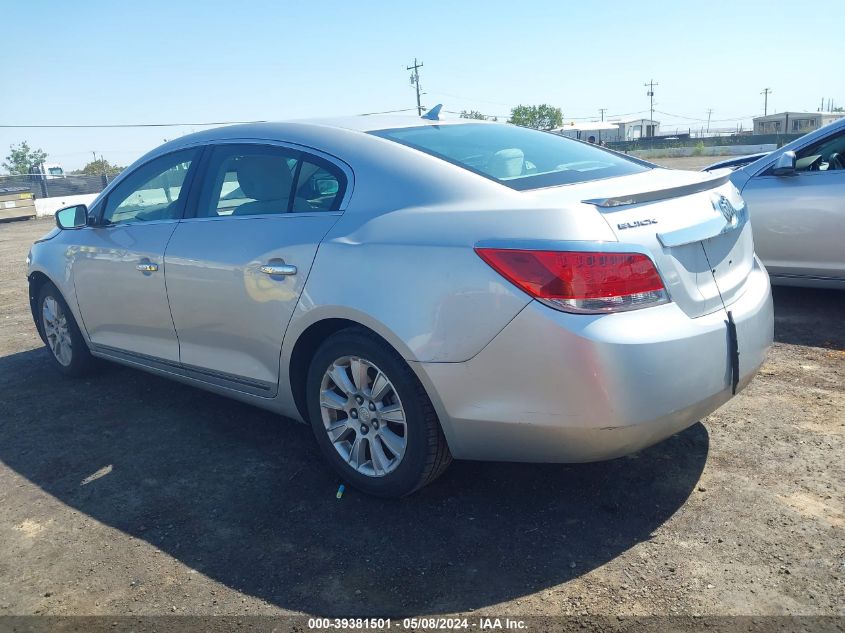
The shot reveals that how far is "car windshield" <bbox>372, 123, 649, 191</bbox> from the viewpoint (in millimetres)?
3240

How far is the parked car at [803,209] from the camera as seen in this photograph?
564cm

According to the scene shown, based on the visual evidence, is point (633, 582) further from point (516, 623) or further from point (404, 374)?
point (404, 374)

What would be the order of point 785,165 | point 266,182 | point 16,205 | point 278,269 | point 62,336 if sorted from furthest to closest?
point 16,205, point 785,165, point 62,336, point 266,182, point 278,269

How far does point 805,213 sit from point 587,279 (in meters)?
3.99

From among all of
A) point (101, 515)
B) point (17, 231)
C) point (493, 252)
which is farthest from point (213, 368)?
point (17, 231)

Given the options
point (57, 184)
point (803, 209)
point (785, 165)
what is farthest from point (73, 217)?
point (57, 184)

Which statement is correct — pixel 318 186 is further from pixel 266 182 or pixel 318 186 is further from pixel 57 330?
pixel 57 330

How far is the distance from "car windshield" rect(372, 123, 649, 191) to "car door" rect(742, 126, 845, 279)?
261cm

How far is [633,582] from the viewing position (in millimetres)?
2615

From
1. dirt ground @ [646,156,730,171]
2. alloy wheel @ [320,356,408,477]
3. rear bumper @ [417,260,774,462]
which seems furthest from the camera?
dirt ground @ [646,156,730,171]

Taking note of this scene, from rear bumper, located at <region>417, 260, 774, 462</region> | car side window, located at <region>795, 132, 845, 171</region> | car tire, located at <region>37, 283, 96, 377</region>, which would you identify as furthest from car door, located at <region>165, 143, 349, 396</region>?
car side window, located at <region>795, 132, 845, 171</region>

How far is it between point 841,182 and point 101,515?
544 centimetres

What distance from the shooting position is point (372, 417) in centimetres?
323

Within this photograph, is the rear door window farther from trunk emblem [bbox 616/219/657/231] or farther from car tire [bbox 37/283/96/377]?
car tire [bbox 37/283/96/377]
